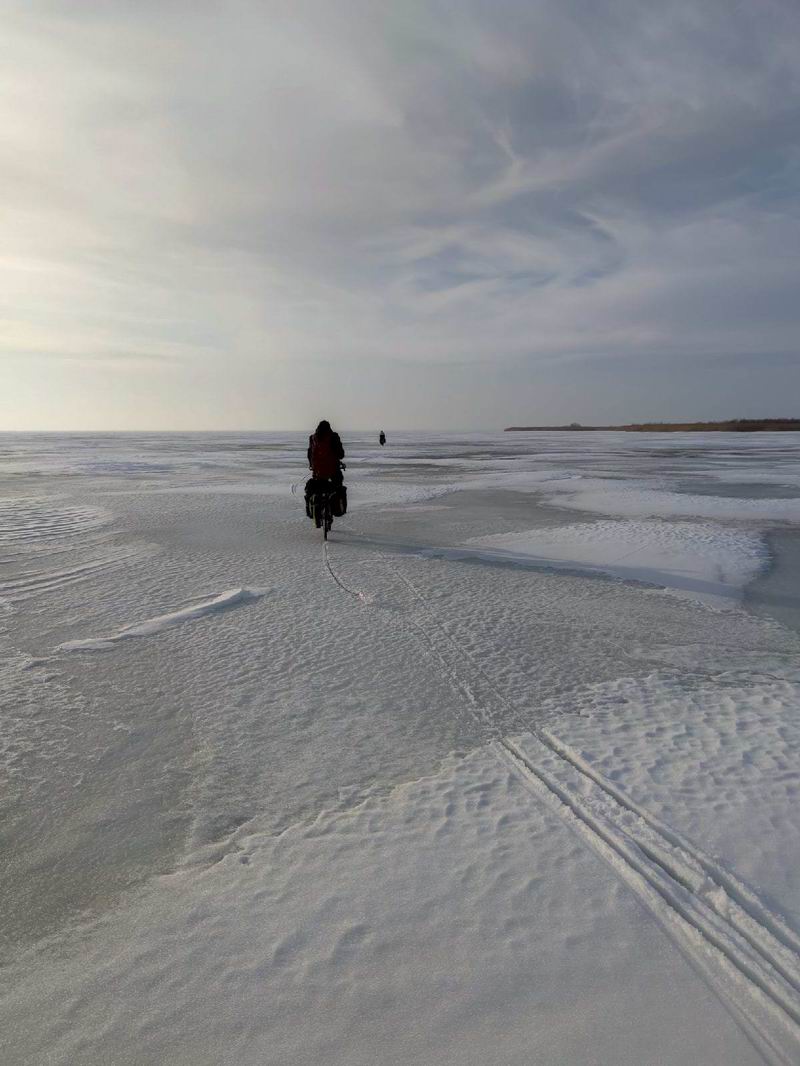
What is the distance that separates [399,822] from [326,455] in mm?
7877

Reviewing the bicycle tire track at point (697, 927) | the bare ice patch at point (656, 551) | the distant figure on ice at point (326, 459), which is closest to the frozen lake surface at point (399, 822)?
the bicycle tire track at point (697, 927)

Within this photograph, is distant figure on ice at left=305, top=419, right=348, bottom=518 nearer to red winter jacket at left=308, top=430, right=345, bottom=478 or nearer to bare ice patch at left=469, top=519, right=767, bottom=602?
red winter jacket at left=308, top=430, right=345, bottom=478

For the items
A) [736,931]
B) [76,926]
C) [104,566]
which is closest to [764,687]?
[736,931]

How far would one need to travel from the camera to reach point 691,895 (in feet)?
8.07

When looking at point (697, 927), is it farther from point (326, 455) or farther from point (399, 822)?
point (326, 455)

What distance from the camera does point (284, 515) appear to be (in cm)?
1245

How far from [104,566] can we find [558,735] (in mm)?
6286

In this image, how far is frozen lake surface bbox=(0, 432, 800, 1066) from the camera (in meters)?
→ 1.97

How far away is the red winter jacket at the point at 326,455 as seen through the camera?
1027 cm

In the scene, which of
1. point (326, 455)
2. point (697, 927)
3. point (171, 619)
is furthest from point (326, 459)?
point (697, 927)

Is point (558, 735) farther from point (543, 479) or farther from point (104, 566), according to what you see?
point (543, 479)

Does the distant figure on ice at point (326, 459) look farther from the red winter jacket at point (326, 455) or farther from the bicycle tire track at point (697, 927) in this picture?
the bicycle tire track at point (697, 927)

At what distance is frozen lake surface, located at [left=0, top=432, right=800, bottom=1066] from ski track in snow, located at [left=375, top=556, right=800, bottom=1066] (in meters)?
0.01

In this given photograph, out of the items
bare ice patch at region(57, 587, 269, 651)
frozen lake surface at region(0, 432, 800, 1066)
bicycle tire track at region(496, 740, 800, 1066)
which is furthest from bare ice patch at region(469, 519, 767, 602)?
bicycle tire track at region(496, 740, 800, 1066)
